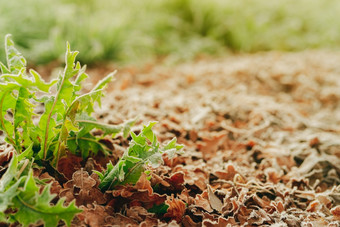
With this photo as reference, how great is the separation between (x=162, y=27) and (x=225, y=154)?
11.0 feet

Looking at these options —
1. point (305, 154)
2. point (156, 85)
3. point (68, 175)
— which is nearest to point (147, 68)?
point (156, 85)

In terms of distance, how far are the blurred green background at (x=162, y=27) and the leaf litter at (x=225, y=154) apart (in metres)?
0.67

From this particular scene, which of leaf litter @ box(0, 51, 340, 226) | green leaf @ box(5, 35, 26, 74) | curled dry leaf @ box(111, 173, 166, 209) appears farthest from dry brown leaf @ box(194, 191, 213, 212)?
green leaf @ box(5, 35, 26, 74)

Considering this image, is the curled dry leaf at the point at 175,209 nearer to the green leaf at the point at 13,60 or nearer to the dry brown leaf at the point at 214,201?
the dry brown leaf at the point at 214,201

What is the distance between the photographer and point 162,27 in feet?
16.2

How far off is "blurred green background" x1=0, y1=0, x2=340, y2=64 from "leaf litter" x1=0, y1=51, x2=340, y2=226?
0.67 meters

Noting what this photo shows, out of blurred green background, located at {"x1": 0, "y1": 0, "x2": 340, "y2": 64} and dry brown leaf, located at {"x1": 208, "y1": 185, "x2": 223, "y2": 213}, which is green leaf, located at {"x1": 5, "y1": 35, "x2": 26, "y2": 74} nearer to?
dry brown leaf, located at {"x1": 208, "y1": 185, "x2": 223, "y2": 213}

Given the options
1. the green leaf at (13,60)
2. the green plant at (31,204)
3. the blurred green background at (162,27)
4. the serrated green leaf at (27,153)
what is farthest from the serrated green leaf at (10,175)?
the blurred green background at (162,27)

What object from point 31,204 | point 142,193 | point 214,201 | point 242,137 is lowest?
point 242,137

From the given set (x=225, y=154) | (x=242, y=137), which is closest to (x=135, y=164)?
(x=225, y=154)

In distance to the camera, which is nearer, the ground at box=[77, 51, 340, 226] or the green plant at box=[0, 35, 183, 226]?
the green plant at box=[0, 35, 183, 226]

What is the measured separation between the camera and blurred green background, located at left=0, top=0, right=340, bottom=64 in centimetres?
383

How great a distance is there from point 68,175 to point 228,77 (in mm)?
2334

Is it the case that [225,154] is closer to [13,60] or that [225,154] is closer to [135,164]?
[135,164]
